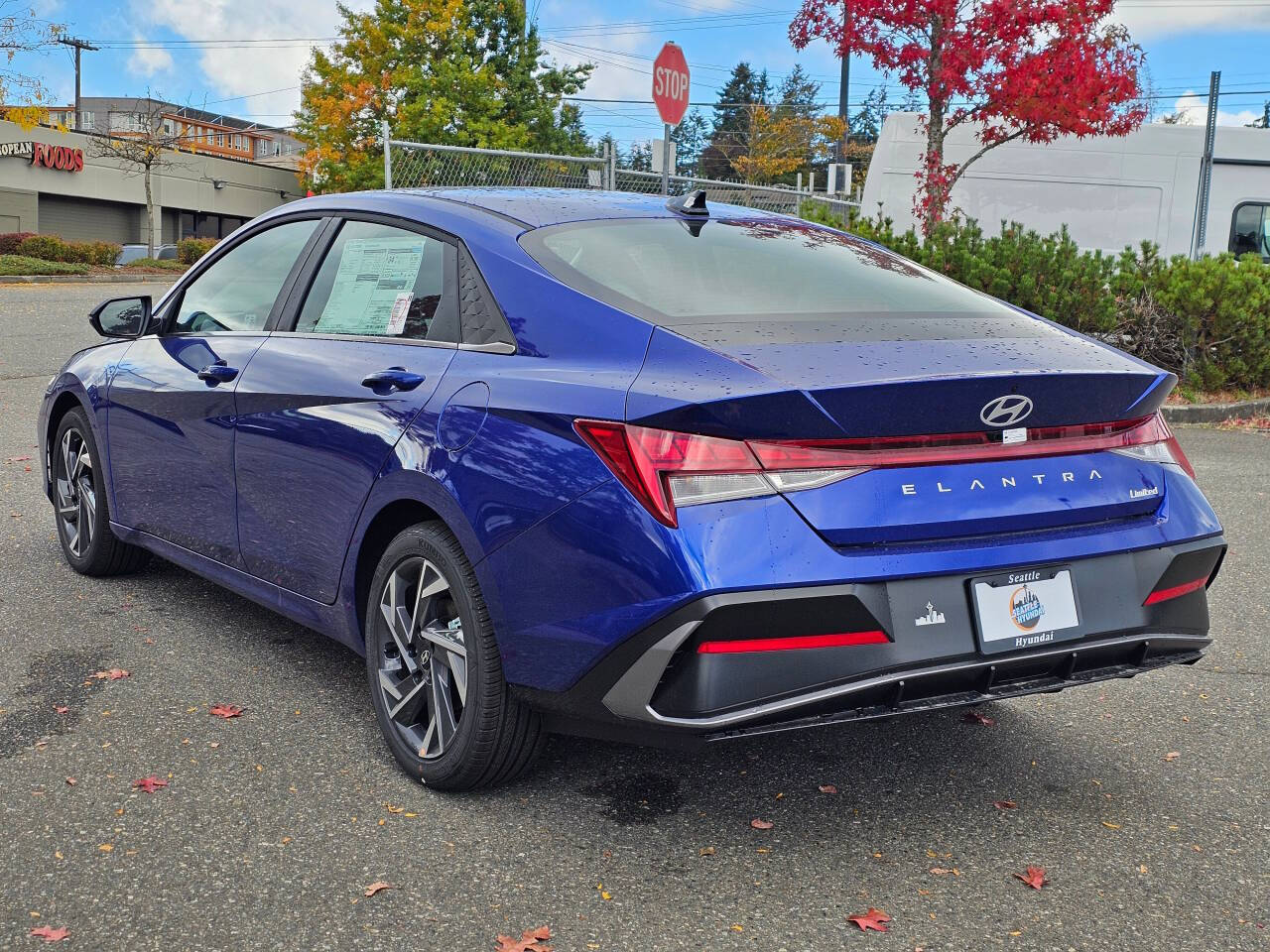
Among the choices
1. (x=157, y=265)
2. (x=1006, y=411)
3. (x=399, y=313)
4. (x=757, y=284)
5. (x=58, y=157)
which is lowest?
(x=157, y=265)

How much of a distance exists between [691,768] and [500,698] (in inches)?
28.6

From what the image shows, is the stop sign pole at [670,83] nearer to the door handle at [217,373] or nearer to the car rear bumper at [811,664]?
the door handle at [217,373]

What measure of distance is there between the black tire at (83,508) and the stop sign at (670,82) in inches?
208

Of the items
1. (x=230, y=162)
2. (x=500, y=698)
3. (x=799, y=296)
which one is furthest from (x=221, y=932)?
(x=230, y=162)

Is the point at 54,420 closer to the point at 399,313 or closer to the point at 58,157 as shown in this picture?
the point at 399,313

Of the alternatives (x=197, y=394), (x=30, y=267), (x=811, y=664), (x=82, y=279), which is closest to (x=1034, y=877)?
(x=811, y=664)

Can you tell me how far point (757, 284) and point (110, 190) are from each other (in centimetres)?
5453

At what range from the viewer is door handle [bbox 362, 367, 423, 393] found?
3494 millimetres

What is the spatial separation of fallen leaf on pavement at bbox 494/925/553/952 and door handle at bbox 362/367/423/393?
146 cm

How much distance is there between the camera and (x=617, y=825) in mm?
3264

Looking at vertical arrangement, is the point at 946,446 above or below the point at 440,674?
above

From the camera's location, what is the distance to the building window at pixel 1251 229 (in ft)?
53.4

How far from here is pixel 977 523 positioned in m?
2.88

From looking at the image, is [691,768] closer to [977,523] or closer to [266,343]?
[977,523]
